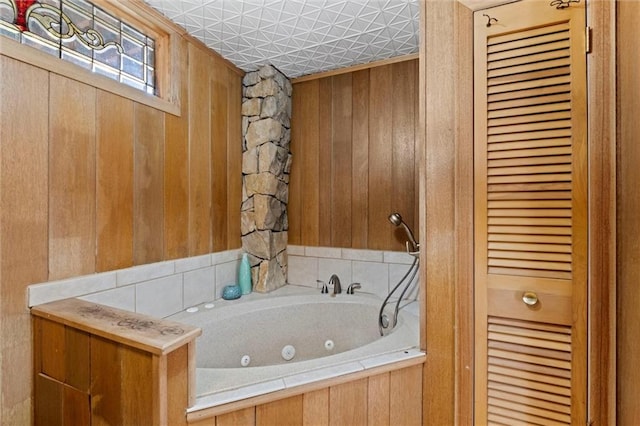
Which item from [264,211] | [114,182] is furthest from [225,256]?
[114,182]

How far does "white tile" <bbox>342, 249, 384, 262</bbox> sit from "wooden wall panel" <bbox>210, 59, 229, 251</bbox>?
0.85 meters

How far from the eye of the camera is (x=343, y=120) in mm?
2213

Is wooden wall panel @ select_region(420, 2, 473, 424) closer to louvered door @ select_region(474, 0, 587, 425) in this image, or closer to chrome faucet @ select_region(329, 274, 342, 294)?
louvered door @ select_region(474, 0, 587, 425)

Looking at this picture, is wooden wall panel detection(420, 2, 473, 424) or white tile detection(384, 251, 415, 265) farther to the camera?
white tile detection(384, 251, 415, 265)

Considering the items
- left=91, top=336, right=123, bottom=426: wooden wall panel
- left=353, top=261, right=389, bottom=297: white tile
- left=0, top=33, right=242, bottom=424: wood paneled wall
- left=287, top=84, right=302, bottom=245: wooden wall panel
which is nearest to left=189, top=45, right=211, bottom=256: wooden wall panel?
left=0, top=33, right=242, bottom=424: wood paneled wall

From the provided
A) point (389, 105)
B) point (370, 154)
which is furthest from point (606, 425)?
point (389, 105)

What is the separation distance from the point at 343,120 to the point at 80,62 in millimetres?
1500

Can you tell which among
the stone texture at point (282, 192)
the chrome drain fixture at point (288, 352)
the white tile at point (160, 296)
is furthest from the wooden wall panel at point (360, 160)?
the white tile at point (160, 296)

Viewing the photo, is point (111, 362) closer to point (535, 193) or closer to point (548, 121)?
point (535, 193)

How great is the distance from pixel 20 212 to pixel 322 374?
122 cm

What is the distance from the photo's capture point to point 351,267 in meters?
2.18

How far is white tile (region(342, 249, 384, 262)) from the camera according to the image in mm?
2102

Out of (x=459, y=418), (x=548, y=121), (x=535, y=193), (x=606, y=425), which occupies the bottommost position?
(x=459, y=418)

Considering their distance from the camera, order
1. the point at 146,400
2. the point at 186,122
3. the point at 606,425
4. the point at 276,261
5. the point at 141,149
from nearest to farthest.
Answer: the point at 146,400 < the point at 606,425 < the point at 141,149 < the point at 186,122 < the point at 276,261
